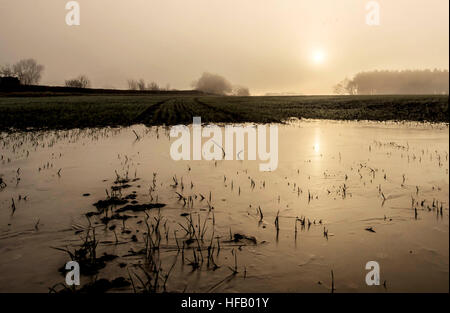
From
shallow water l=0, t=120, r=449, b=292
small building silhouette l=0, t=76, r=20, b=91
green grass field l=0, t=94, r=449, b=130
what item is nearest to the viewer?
shallow water l=0, t=120, r=449, b=292

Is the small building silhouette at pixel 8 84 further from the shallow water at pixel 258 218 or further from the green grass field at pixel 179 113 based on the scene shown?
the shallow water at pixel 258 218

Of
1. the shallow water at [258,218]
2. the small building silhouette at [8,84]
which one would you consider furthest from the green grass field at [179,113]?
the small building silhouette at [8,84]

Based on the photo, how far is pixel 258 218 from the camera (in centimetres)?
566

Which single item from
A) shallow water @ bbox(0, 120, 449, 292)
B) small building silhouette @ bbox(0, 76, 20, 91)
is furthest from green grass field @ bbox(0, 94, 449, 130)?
small building silhouette @ bbox(0, 76, 20, 91)

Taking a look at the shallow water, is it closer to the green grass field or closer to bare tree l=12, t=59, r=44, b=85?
the green grass field

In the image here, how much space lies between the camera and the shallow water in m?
3.88

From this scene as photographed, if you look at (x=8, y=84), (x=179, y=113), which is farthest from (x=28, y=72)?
(x=179, y=113)

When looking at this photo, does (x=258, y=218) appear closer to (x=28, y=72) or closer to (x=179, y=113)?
(x=179, y=113)

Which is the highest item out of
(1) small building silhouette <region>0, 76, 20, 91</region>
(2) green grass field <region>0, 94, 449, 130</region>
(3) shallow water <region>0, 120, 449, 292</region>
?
(1) small building silhouette <region>0, 76, 20, 91</region>

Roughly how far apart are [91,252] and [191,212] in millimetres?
2044

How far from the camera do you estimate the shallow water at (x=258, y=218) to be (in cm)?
388

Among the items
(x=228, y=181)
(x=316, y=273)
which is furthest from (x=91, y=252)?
(x=228, y=181)

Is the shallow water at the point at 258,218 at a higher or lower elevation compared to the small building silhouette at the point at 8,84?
lower

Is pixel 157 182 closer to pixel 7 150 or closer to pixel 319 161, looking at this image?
pixel 319 161
